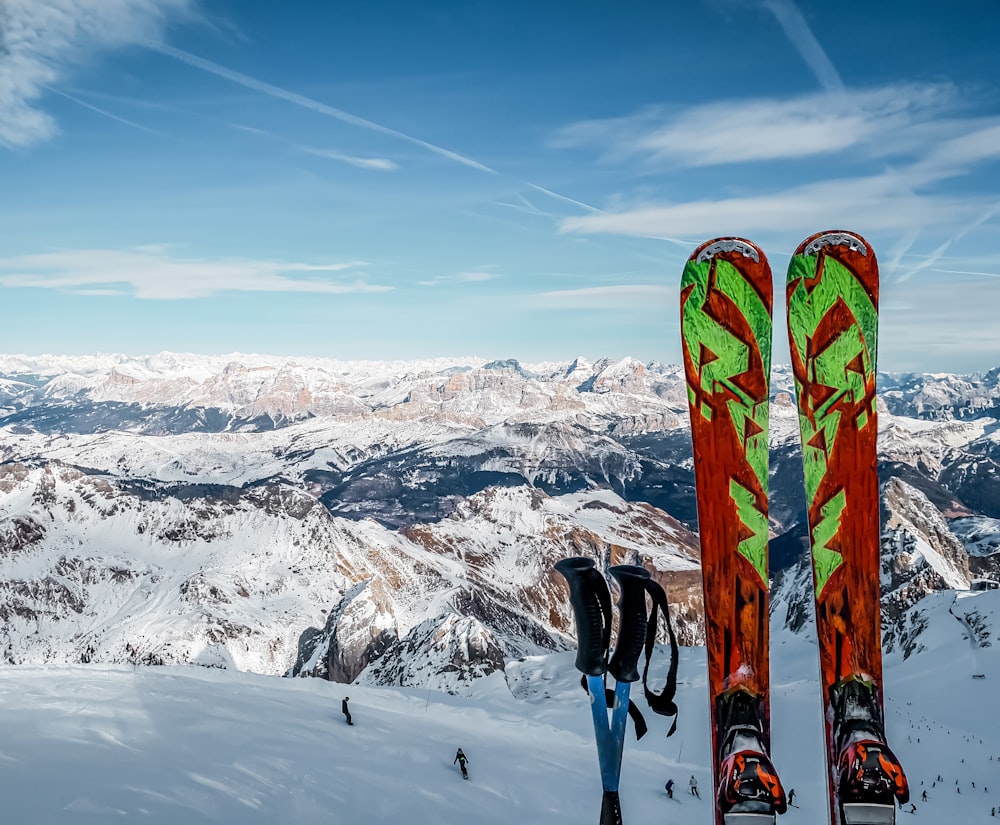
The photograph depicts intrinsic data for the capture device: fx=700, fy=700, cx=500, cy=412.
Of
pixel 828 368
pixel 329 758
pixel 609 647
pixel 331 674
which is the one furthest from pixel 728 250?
pixel 331 674

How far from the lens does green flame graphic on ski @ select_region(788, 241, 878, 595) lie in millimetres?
10352

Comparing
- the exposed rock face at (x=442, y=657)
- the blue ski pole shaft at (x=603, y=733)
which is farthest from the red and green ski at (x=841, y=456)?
the exposed rock face at (x=442, y=657)

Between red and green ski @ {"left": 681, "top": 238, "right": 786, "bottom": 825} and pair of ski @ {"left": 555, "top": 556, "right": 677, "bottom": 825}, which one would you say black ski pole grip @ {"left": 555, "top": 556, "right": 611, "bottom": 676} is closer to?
pair of ski @ {"left": 555, "top": 556, "right": 677, "bottom": 825}

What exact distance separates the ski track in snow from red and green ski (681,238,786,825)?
8963 millimetres

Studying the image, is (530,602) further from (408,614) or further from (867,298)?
(867,298)

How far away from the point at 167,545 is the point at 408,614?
6777 centimetres

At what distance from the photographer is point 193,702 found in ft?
68.5

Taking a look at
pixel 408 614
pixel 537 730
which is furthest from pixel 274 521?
pixel 537 730

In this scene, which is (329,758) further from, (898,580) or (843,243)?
(898,580)

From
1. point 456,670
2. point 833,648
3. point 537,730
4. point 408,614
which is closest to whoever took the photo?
point 833,648

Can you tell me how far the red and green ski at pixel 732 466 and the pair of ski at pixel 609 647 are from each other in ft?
2.87

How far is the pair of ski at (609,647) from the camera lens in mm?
9148

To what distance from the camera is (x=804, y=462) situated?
33.9ft

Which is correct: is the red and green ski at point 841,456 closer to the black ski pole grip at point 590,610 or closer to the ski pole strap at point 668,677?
the ski pole strap at point 668,677
